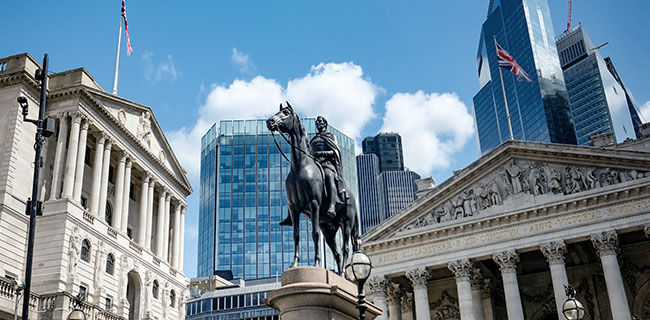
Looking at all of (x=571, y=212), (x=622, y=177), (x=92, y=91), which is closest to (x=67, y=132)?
(x=92, y=91)

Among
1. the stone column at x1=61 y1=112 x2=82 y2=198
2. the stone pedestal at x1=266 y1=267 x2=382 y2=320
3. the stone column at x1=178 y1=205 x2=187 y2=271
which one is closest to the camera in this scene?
the stone pedestal at x1=266 y1=267 x2=382 y2=320

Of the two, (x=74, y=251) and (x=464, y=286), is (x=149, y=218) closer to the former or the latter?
(x=74, y=251)

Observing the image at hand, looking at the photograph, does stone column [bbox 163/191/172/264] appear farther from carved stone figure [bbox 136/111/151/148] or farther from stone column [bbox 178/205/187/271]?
carved stone figure [bbox 136/111/151/148]

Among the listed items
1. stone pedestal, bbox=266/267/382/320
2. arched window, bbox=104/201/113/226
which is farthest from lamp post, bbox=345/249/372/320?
arched window, bbox=104/201/113/226

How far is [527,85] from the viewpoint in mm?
169125

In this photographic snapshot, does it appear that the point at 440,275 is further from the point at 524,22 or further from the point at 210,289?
the point at 524,22

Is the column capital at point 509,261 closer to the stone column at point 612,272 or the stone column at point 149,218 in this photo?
the stone column at point 612,272

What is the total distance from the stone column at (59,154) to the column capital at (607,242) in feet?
111

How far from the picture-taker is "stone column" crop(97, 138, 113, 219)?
140 ft

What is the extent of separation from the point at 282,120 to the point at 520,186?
108ft

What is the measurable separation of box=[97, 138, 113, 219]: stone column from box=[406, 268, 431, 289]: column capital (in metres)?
21.6

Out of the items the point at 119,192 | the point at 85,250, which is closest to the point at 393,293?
the point at 119,192

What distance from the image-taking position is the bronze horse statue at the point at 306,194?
1228cm

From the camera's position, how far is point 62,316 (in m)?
33.2
